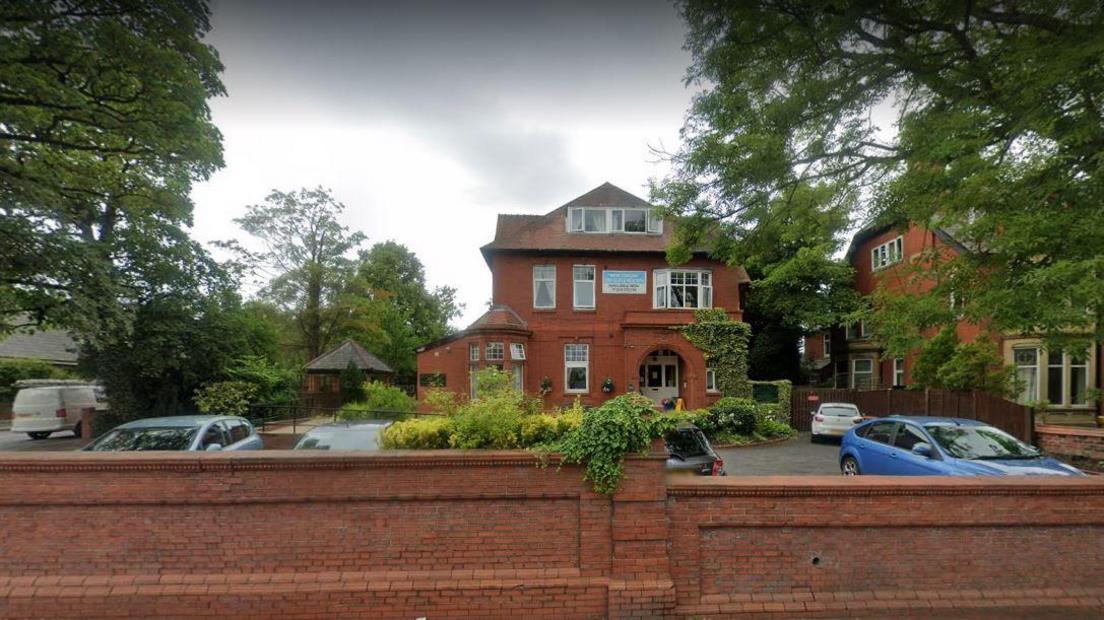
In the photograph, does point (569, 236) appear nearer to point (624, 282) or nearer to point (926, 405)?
point (624, 282)

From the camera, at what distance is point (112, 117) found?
1066 centimetres

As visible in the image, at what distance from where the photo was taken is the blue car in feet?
22.1

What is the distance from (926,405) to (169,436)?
21778 millimetres

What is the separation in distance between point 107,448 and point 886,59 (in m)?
12.3

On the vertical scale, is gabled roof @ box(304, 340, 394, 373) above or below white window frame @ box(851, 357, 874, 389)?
above

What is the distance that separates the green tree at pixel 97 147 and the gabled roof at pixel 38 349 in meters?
20.3

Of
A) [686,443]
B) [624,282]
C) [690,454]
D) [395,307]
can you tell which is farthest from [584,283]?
[395,307]

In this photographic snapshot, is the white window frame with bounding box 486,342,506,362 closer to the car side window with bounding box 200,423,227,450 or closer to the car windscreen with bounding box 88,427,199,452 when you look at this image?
the car side window with bounding box 200,423,227,450

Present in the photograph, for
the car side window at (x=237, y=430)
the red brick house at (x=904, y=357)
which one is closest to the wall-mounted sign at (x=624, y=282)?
the red brick house at (x=904, y=357)

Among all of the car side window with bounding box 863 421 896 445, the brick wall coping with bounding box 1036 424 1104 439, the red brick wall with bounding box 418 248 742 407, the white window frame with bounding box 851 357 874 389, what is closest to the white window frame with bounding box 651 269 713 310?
the red brick wall with bounding box 418 248 742 407

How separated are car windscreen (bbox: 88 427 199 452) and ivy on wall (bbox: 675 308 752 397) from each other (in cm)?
1846

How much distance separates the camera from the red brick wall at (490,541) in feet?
14.4

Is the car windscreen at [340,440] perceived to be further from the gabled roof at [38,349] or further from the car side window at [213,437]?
the gabled roof at [38,349]

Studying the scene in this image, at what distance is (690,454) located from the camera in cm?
732
